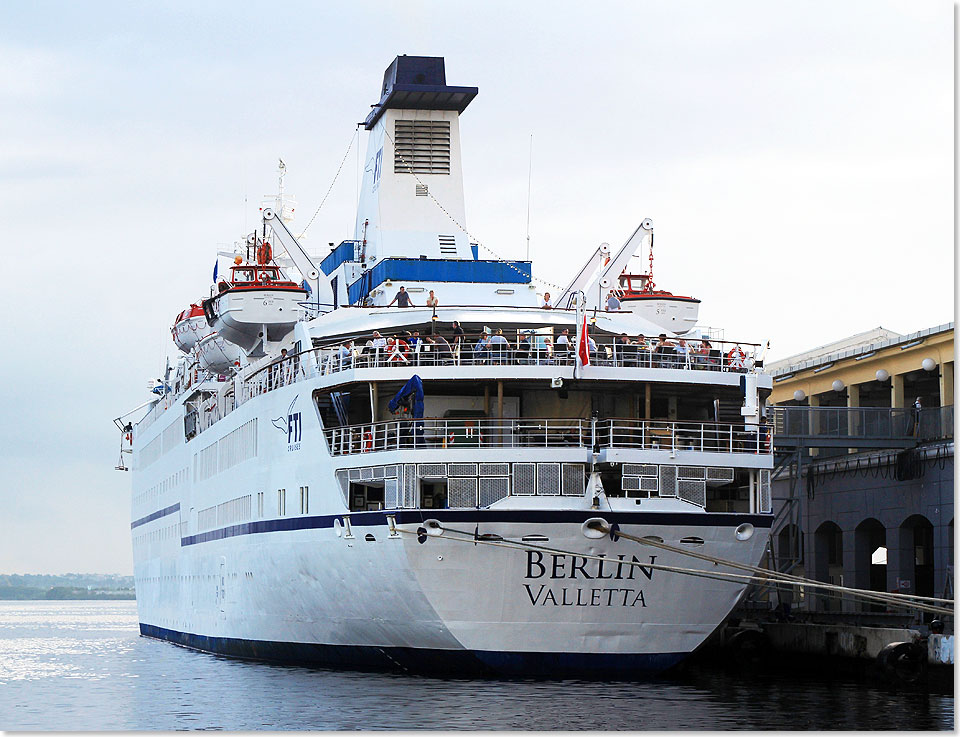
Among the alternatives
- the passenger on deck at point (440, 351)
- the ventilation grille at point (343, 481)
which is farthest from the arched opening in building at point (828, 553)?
the ventilation grille at point (343, 481)

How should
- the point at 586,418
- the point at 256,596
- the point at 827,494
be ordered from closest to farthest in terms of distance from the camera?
the point at 586,418
the point at 256,596
the point at 827,494

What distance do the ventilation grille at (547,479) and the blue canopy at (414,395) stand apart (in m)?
2.77

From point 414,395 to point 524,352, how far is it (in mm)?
2552

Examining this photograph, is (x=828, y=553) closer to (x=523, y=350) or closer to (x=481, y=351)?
(x=523, y=350)

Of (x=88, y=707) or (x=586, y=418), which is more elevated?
(x=586, y=418)

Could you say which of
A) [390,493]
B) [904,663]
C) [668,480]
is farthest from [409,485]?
[904,663]

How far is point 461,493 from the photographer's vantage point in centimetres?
3219

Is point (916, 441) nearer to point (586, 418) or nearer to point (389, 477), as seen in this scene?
point (586, 418)

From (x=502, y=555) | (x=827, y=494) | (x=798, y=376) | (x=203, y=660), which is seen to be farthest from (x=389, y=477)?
(x=798, y=376)

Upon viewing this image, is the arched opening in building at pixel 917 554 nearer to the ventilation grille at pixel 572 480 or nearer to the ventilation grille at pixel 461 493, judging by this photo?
the ventilation grille at pixel 572 480

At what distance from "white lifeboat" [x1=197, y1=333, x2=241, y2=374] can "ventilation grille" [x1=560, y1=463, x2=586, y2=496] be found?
1860 centimetres

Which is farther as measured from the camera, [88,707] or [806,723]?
[88,707]

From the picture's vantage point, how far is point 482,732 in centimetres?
2550

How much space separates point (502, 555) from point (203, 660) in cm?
1574
